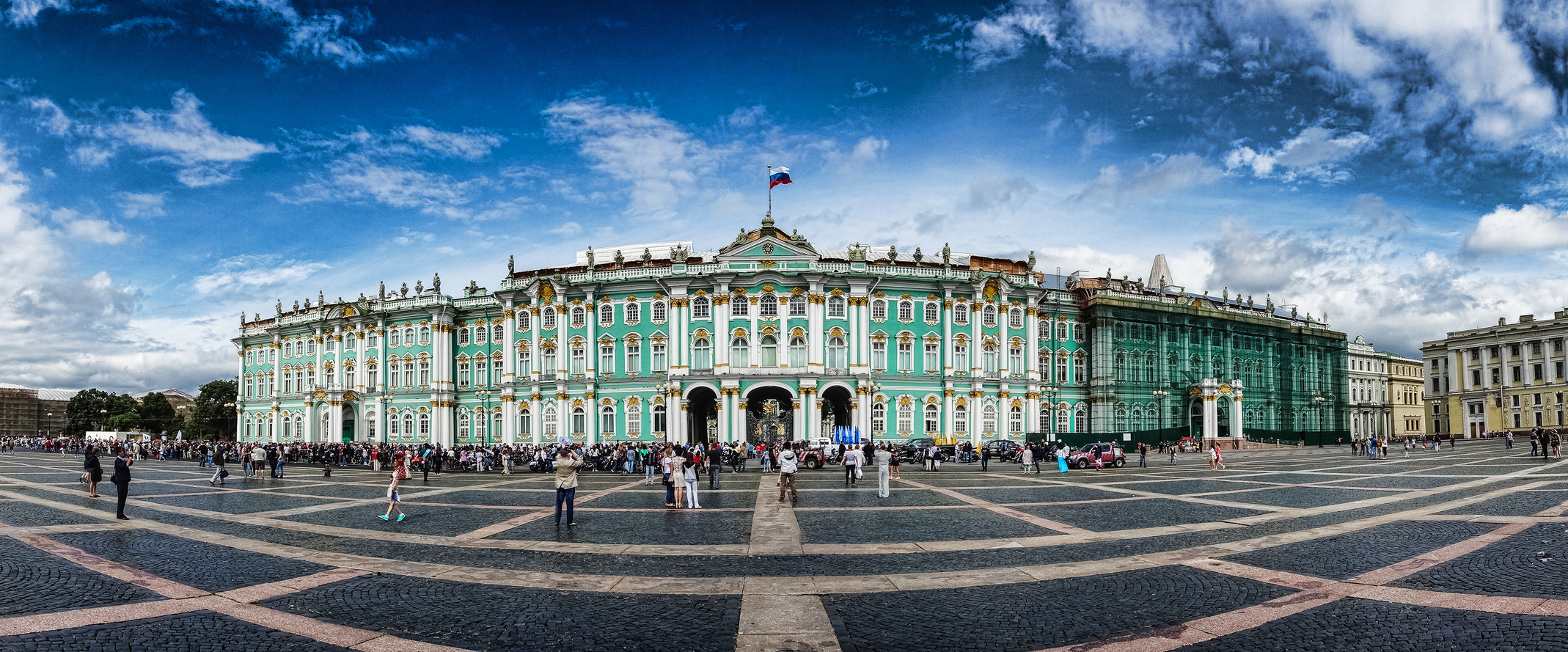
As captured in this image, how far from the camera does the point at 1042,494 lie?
24.8 metres

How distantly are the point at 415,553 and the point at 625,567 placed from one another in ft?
13.1

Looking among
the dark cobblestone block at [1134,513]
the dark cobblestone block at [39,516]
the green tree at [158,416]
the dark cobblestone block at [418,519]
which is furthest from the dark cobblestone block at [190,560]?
the green tree at [158,416]

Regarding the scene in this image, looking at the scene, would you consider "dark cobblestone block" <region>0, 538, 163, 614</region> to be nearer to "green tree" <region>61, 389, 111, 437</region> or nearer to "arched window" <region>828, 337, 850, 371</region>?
"arched window" <region>828, 337, 850, 371</region>

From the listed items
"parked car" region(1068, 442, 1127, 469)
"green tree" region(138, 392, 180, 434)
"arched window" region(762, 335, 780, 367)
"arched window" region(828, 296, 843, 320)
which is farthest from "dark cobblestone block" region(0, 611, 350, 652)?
"green tree" region(138, 392, 180, 434)

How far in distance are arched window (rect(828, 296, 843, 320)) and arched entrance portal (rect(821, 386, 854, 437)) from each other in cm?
473

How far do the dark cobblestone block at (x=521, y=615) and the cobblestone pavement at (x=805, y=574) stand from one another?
0.05m

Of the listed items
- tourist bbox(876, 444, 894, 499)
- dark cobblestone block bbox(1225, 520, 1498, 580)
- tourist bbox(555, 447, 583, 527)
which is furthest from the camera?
tourist bbox(876, 444, 894, 499)

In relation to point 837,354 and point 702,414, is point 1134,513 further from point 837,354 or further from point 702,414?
point 702,414

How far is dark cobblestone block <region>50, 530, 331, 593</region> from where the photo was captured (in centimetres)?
1202

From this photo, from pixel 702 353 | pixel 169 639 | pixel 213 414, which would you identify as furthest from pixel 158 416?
Answer: pixel 169 639

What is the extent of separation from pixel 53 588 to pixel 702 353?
46931 millimetres

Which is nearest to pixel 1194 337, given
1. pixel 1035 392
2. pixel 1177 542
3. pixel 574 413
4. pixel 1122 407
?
pixel 1122 407

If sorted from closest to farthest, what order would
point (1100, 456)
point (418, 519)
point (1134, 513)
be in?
point (1134, 513)
point (418, 519)
point (1100, 456)

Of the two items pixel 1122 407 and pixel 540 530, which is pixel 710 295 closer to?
pixel 1122 407
